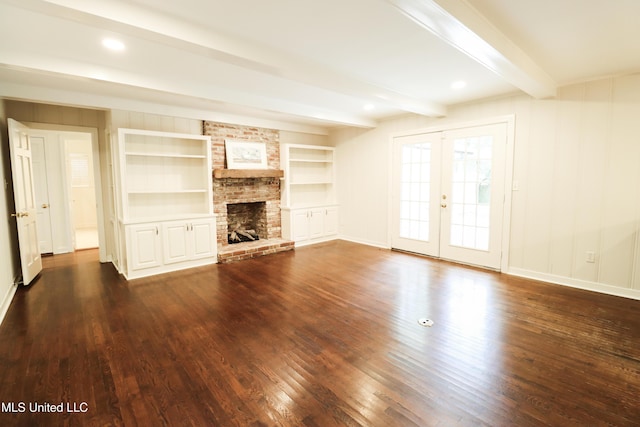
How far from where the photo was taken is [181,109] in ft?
16.5

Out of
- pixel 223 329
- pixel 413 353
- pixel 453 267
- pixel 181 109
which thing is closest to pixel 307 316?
pixel 223 329

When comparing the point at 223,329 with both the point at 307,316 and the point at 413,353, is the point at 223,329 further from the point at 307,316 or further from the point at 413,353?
the point at 413,353

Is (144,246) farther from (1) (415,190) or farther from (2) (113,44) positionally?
(1) (415,190)

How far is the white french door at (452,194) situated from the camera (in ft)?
15.4

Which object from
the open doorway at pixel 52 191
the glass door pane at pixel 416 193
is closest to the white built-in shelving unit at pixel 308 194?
the glass door pane at pixel 416 193

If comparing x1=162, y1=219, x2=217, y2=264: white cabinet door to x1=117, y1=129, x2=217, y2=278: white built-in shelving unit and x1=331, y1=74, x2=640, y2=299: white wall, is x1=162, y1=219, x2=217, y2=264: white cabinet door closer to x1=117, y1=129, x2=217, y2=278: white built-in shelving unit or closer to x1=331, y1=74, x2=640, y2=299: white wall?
x1=117, y1=129, x2=217, y2=278: white built-in shelving unit

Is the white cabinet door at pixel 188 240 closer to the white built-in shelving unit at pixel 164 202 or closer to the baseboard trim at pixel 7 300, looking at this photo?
the white built-in shelving unit at pixel 164 202

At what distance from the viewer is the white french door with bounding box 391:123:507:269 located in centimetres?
470

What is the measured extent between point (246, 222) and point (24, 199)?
3.54 metres

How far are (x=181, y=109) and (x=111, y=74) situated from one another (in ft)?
5.39

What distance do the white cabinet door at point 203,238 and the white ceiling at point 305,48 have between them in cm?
199

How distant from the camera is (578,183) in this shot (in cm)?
394
